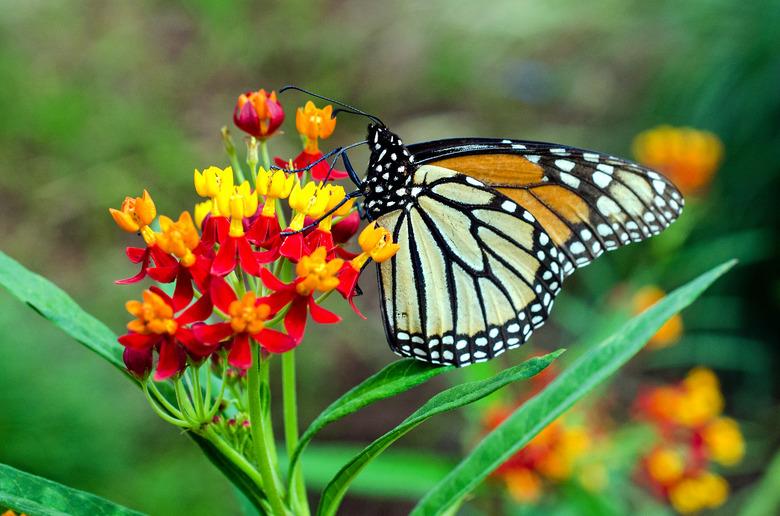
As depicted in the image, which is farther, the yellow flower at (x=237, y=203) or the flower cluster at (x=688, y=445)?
the flower cluster at (x=688, y=445)

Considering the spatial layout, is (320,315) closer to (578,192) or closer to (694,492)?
(578,192)

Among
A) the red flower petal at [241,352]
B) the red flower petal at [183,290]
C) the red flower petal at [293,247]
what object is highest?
the red flower petal at [293,247]

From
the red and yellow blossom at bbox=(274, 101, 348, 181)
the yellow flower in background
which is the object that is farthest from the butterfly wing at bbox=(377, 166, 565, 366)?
the yellow flower in background

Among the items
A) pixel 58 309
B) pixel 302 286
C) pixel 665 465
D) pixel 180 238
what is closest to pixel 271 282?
pixel 302 286

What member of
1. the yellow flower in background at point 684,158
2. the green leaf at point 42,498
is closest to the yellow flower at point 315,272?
the green leaf at point 42,498

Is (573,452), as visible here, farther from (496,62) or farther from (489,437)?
(496,62)

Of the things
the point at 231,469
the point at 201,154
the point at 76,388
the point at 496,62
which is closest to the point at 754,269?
the point at 496,62

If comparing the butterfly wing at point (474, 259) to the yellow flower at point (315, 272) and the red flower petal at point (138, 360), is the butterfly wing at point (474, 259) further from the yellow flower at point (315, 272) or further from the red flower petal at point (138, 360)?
the red flower petal at point (138, 360)
